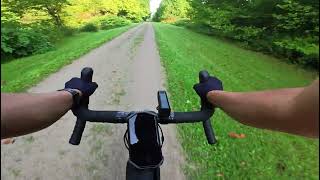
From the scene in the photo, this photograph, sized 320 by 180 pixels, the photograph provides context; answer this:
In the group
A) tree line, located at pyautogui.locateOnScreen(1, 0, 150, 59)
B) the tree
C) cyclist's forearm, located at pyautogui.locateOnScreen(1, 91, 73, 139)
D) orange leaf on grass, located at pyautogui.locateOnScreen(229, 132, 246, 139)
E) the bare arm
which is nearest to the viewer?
the bare arm

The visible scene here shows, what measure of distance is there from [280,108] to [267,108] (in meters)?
0.08

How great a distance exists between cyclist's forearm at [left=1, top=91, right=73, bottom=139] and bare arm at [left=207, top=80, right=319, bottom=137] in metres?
0.58

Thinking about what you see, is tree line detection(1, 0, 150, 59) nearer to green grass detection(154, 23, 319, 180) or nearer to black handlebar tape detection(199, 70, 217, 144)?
black handlebar tape detection(199, 70, 217, 144)

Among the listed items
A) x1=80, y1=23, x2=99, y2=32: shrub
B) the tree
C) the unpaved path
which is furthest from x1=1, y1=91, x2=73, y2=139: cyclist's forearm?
the unpaved path

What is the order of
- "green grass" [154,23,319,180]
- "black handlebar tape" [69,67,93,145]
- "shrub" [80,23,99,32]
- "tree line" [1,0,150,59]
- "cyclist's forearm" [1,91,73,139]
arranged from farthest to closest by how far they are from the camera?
"green grass" [154,23,319,180], "shrub" [80,23,99,32], "black handlebar tape" [69,67,93,145], "tree line" [1,0,150,59], "cyclist's forearm" [1,91,73,139]

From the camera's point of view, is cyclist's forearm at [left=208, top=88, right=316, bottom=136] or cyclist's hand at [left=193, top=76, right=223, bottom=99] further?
cyclist's hand at [left=193, top=76, right=223, bottom=99]

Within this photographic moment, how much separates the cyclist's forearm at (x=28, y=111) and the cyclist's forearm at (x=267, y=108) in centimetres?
59

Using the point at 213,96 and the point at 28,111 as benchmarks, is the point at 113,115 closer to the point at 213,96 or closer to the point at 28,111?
the point at 213,96

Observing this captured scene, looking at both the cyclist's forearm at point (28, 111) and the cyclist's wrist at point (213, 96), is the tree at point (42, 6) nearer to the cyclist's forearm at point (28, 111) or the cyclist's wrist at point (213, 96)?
the cyclist's forearm at point (28, 111)

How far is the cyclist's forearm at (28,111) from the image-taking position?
888mm

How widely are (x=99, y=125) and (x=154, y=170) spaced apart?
3.20m

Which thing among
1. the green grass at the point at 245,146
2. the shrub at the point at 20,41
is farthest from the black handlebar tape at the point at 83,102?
the green grass at the point at 245,146

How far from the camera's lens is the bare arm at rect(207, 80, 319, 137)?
30.8 inches

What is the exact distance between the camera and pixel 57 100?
4.45 feet
